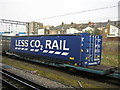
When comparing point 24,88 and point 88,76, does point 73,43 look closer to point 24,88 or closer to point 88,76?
point 88,76

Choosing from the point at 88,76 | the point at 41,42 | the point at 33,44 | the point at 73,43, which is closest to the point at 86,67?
the point at 88,76

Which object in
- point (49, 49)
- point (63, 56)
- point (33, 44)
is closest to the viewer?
point (63, 56)

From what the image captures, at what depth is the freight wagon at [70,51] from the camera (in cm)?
980

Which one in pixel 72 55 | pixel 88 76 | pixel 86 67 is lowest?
pixel 88 76

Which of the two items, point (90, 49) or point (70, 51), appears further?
point (70, 51)

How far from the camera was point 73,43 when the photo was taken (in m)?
10.3

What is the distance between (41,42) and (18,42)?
4.94m

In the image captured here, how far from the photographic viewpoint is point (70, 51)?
10.5 m

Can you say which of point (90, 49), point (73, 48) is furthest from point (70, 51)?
point (90, 49)

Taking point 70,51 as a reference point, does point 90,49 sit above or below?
above

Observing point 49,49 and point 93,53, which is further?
point 49,49

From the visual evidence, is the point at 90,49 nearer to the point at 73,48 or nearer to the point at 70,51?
the point at 73,48

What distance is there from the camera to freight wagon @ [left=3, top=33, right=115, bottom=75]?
980cm

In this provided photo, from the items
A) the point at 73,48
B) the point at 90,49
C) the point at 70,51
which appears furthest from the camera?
the point at 70,51
